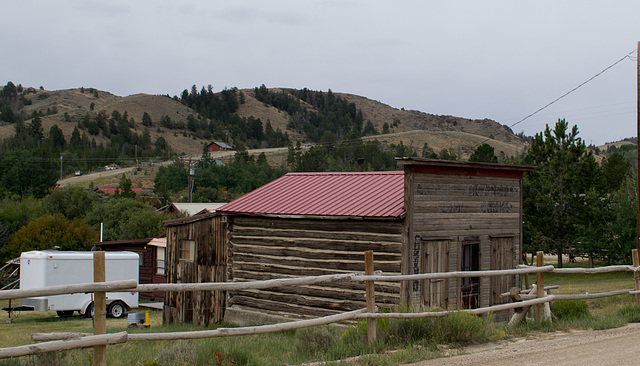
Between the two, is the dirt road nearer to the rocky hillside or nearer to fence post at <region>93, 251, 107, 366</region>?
fence post at <region>93, 251, 107, 366</region>

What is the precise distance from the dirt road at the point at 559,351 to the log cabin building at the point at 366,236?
437cm

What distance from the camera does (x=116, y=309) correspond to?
2409cm

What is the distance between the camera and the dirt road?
684 cm

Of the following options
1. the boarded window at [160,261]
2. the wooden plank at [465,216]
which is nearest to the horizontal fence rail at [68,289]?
the wooden plank at [465,216]

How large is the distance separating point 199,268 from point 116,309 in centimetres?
836

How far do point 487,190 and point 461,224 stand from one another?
130 cm

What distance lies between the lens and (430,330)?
26.7ft

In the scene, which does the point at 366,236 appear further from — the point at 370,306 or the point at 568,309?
the point at 370,306

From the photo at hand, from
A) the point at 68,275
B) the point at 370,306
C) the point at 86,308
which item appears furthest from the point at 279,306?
the point at 68,275

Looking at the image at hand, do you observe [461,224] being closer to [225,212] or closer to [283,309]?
[283,309]

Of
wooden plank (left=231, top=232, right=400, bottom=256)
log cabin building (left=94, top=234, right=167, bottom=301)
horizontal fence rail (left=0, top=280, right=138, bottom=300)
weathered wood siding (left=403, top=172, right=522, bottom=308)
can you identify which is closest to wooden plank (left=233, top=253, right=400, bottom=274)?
wooden plank (left=231, top=232, right=400, bottom=256)

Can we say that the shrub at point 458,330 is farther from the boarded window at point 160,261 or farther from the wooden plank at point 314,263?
the boarded window at point 160,261

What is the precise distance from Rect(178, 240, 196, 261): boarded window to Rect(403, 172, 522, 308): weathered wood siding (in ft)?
23.8

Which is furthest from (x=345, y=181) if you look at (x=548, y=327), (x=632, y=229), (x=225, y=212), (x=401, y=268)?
(x=632, y=229)
